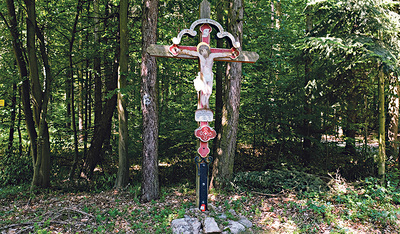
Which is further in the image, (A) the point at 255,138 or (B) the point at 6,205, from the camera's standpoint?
(A) the point at 255,138

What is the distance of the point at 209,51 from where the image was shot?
534cm

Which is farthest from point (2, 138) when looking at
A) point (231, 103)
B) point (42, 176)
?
point (231, 103)

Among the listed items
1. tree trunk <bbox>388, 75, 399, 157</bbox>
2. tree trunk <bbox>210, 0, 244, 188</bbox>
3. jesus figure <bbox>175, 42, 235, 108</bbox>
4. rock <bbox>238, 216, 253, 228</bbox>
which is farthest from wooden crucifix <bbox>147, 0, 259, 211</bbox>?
tree trunk <bbox>388, 75, 399, 157</bbox>

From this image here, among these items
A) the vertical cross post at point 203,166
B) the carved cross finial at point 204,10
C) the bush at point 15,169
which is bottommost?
the bush at point 15,169

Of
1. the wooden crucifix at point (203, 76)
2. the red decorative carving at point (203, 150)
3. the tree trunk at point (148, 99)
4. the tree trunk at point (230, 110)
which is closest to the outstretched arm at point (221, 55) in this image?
the wooden crucifix at point (203, 76)

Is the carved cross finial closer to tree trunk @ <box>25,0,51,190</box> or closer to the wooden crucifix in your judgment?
the wooden crucifix

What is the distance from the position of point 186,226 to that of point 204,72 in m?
3.00

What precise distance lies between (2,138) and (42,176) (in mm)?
5326

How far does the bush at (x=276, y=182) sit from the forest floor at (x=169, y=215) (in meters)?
0.27

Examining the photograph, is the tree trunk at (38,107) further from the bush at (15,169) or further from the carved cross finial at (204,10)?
the carved cross finial at (204,10)

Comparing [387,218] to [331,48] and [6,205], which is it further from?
[6,205]

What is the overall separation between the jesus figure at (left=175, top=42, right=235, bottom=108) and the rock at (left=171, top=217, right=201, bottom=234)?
7.36ft

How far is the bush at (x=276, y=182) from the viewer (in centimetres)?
643

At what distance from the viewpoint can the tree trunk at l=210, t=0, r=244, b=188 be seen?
22.6 ft
